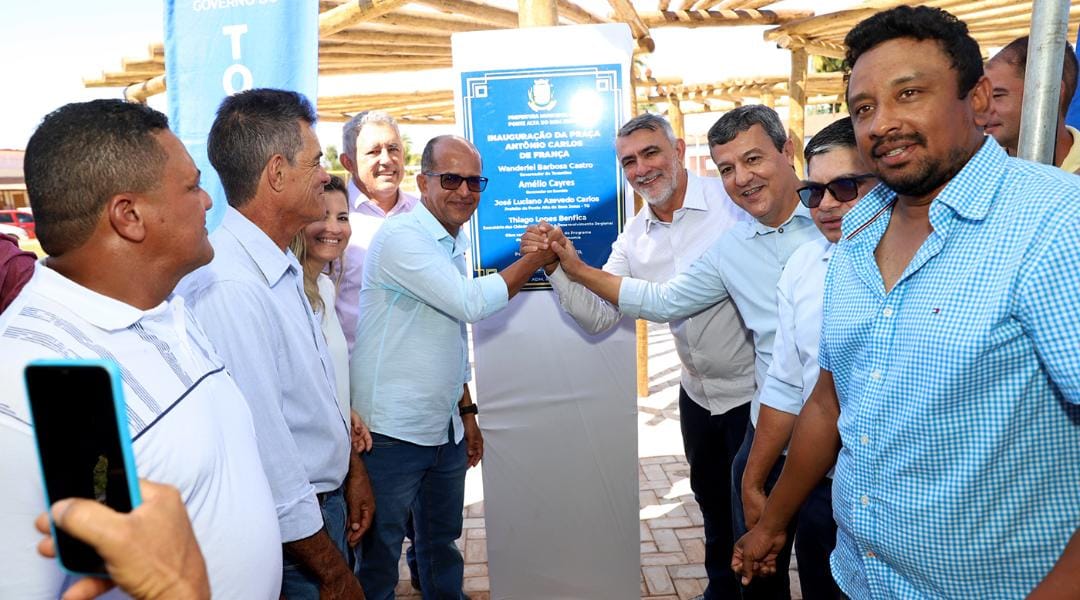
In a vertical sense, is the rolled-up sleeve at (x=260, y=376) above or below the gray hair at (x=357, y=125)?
below

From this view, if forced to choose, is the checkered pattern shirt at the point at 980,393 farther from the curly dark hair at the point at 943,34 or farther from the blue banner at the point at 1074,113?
the blue banner at the point at 1074,113

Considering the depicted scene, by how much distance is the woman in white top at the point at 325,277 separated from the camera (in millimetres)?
2703

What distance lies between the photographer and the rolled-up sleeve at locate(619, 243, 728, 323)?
9.97ft

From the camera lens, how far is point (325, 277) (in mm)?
2959

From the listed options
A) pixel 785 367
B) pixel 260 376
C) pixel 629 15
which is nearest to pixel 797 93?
pixel 629 15

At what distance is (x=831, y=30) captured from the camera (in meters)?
5.62

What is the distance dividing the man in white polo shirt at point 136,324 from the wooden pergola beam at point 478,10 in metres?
3.13

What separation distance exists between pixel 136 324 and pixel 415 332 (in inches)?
64.7

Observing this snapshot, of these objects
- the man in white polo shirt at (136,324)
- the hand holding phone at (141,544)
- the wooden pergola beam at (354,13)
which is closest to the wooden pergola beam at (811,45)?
the wooden pergola beam at (354,13)

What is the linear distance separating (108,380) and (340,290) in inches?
125

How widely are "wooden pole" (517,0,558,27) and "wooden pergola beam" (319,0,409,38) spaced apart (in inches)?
36.3

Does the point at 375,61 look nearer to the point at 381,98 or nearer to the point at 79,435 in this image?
the point at 381,98

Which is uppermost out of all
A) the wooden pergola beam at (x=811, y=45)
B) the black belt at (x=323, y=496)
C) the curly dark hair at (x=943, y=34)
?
the wooden pergola beam at (x=811, y=45)

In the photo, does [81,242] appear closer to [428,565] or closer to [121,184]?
[121,184]
